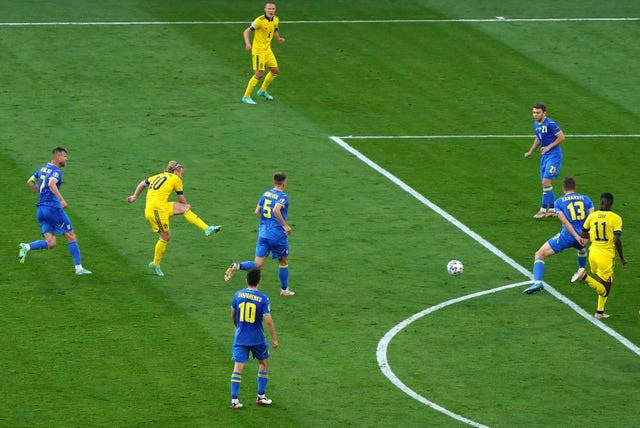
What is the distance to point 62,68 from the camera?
38000 mm

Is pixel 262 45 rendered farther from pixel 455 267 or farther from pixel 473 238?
pixel 455 267

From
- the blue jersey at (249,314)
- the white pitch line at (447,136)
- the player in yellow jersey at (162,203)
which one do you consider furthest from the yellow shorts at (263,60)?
the blue jersey at (249,314)

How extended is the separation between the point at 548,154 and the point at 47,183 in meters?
10.6

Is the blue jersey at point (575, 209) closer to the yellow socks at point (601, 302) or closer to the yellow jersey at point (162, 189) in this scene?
the yellow socks at point (601, 302)

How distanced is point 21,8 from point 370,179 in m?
16.1

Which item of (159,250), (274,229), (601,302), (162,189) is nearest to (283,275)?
(274,229)

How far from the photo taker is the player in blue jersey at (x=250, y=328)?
19484mm

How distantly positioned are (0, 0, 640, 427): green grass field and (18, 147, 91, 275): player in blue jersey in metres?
0.52

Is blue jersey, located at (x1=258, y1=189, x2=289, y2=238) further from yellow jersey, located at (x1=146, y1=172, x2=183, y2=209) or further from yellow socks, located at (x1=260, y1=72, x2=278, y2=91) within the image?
yellow socks, located at (x1=260, y1=72, x2=278, y2=91)

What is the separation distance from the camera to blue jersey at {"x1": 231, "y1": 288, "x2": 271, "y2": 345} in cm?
1948

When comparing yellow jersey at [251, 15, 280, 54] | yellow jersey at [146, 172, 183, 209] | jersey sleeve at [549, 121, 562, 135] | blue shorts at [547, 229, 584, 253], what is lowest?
blue shorts at [547, 229, 584, 253]

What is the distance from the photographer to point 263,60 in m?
35.6

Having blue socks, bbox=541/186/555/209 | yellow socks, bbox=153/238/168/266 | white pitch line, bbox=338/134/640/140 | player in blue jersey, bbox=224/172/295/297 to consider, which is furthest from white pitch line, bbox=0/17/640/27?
player in blue jersey, bbox=224/172/295/297

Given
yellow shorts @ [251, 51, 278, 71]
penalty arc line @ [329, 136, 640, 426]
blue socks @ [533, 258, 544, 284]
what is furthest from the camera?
yellow shorts @ [251, 51, 278, 71]
